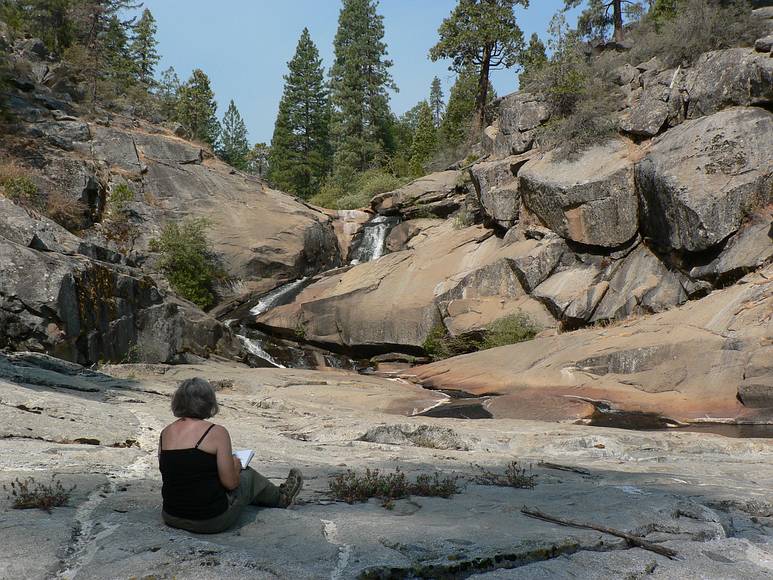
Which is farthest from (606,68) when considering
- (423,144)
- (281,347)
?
(423,144)

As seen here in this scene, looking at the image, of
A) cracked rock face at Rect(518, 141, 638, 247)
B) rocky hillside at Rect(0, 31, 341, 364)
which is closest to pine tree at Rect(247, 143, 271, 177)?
rocky hillside at Rect(0, 31, 341, 364)

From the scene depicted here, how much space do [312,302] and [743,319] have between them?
1513 cm

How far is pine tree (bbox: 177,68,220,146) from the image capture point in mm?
51750

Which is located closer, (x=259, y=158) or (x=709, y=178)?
(x=709, y=178)

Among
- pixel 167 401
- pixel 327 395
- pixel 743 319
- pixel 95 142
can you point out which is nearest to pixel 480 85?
pixel 95 142

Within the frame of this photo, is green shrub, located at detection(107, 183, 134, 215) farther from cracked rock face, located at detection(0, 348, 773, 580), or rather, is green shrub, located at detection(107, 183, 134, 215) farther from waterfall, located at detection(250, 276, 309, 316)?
cracked rock face, located at detection(0, 348, 773, 580)

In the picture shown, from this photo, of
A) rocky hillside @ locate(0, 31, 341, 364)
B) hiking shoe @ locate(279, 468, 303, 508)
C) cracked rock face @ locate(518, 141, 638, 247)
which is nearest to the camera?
hiking shoe @ locate(279, 468, 303, 508)

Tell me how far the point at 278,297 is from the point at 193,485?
23.4m

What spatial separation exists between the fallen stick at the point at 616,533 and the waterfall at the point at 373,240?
2808 centimetres

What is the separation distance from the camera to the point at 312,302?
25.4m

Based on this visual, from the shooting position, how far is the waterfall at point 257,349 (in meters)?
23.2

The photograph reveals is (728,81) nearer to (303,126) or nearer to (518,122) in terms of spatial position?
(518,122)

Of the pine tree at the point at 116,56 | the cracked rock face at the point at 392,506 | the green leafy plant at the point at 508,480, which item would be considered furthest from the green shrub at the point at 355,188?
the green leafy plant at the point at 508,480

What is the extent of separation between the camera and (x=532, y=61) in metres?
33.8
